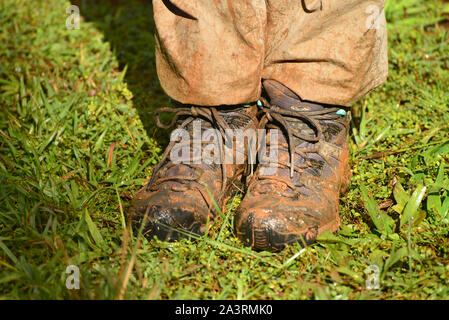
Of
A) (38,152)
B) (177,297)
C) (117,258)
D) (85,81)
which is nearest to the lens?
(177,297)

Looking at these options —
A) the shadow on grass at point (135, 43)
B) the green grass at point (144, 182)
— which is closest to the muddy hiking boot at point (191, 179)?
the green grass at point (144, 182)

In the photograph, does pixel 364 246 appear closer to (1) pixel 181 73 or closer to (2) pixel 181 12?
(1) pixel 181 73

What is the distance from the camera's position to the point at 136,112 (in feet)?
8.65

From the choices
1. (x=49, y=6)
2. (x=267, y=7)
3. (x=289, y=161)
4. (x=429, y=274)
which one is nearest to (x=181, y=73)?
(x=267, y=7)

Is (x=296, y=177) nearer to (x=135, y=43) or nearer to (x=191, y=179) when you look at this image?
(x=191, y=179)

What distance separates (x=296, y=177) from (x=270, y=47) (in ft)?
1.82

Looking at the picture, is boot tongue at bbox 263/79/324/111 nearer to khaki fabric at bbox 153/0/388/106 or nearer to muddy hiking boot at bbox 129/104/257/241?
khaki fabric at bbox 153/0/388/106

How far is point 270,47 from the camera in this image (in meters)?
1.89

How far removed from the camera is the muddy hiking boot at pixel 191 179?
1749 mm

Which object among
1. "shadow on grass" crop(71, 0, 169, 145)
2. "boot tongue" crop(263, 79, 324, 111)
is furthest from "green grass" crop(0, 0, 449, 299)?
"boot tongue" crop(263, 79, 324, 111)

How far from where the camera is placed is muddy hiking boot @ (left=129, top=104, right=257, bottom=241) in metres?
1.75

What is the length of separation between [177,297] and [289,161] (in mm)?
724

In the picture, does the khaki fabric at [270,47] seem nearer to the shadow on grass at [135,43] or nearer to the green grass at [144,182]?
the green grass at [144,182]

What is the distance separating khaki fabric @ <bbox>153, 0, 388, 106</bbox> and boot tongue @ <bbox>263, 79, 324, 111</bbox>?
0.10ft
